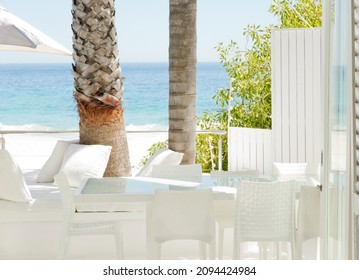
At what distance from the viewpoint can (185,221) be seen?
544 cm

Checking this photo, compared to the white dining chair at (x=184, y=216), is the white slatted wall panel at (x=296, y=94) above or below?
above

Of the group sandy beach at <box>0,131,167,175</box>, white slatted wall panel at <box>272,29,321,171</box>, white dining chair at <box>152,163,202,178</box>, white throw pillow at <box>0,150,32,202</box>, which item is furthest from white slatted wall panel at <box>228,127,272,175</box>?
sandy beach at <box>0,131,167,175</box>

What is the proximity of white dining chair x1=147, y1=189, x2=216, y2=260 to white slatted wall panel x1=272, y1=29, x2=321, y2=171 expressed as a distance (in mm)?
3489

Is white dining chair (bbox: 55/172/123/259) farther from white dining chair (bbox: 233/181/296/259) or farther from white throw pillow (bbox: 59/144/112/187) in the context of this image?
white throw pillow (bbox: 59/144/112/187)

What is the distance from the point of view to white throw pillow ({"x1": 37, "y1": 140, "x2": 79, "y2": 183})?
827 cm

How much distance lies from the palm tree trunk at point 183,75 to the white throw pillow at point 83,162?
0.77 metres

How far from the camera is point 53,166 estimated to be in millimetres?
8367

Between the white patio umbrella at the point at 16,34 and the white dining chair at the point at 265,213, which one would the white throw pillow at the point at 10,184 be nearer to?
the white patio umbrella at the point at 16,34

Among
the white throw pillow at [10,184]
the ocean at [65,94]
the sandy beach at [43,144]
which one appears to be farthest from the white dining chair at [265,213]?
the ocean at [65,94]

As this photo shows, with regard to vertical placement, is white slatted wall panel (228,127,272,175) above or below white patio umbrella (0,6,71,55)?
below

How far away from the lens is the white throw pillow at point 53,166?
8273mm

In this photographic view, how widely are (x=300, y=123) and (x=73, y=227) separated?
3618mm

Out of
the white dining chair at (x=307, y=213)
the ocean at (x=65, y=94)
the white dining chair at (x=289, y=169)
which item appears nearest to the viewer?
the white dining chair at (x=307, y=213)
